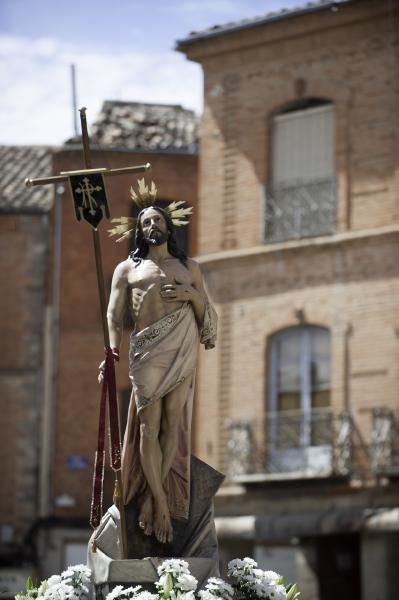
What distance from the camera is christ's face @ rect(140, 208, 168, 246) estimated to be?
1263 centimetres

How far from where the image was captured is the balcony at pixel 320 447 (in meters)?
29.5

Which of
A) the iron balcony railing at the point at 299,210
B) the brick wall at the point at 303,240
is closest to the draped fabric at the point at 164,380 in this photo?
the brick wall at the point at 303,240

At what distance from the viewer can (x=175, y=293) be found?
491 inches

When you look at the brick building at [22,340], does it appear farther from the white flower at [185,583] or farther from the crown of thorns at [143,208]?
the white flower at [185,583]

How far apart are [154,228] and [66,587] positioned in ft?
8.50

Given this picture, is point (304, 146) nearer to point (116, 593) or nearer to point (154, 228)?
point (154, 228)

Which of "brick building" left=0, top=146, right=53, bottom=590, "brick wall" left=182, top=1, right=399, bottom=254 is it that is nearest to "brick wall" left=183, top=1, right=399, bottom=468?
"brick wall" left=182, top=1, right=399, bottom=254

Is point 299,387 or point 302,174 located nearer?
point 299,387

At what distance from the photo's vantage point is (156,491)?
40.3ft

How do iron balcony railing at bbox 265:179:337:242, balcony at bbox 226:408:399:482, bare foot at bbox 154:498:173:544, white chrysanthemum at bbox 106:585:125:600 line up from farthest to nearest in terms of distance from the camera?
iron balcony railing at bbox 265:179:337:242 → balcony at bbox 226:408:399:482 → bare foot at bbox 154:498:173:544 → white chrysanthemum at bbox 106:585:125:600

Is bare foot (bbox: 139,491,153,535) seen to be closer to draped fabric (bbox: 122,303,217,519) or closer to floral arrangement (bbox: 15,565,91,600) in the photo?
draped fabric (bbox: 122,303,217,519)

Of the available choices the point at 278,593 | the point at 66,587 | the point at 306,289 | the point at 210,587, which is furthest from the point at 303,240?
the point at 210,587

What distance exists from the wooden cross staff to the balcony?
1727cm

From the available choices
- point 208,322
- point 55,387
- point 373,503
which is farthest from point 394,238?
point 208,322
